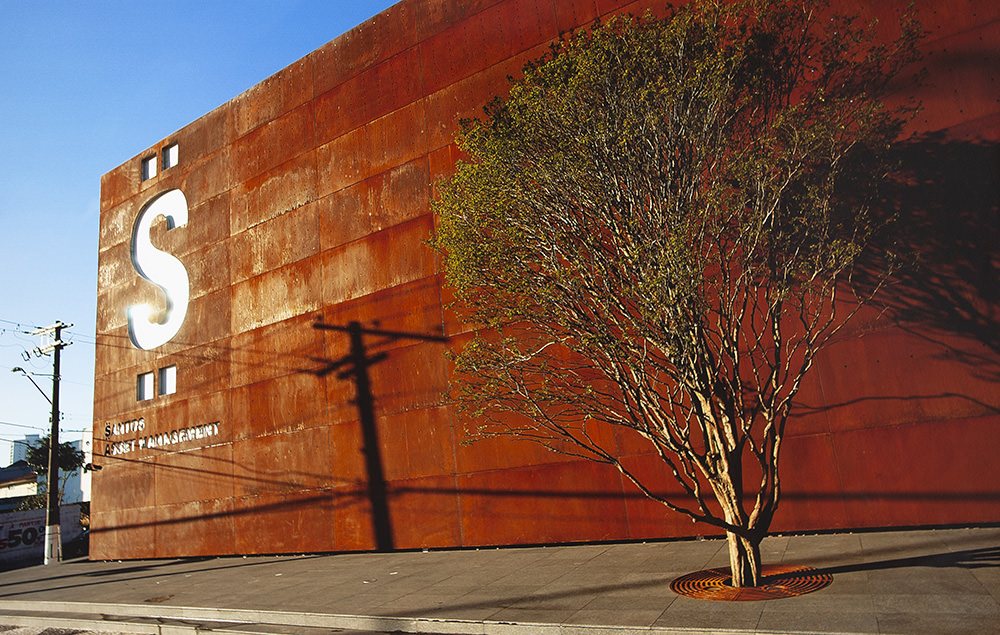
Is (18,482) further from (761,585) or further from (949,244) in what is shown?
(949,244)

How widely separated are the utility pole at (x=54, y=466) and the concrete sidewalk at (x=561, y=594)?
33.5ft

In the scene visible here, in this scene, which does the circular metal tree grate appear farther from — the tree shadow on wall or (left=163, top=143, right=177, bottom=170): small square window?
(left=163, top=143, right=177, bottom=170): small square window

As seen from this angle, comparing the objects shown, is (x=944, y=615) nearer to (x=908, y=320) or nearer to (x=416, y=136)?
(x=908, y=320)

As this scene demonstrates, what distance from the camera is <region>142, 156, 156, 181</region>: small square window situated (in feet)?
73.7

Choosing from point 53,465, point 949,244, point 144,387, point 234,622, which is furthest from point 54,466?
point 949,244

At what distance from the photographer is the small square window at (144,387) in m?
Answer: 20.9

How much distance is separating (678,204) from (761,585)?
4.84 metres

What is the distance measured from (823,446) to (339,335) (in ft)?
36.6

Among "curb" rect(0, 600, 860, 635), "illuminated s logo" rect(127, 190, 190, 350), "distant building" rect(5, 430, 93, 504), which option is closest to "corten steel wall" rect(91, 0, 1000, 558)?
"illuminated s logo" rect(127, 190, 190, 350)

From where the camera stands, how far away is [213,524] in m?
18.4

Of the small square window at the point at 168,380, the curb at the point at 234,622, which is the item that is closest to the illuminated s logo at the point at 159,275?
the small square window at the point at 168,380

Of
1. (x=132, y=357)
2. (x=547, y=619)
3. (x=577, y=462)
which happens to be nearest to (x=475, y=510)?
(x=577, y=462)

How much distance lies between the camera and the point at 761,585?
7.72m

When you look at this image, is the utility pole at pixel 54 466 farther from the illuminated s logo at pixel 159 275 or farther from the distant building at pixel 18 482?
the distant building at pixel 18 482
